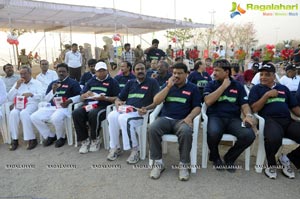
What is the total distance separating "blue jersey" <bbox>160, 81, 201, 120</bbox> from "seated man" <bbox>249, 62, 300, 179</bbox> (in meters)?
0.75

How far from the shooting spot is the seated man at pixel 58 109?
Answer: 4.40 meters

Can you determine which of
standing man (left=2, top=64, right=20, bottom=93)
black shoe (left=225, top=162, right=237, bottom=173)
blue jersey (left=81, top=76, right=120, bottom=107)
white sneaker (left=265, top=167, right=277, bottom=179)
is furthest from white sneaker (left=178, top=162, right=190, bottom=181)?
standing man (left=2, top=64, right=20, bottom=93)

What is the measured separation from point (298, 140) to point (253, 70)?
3.52m

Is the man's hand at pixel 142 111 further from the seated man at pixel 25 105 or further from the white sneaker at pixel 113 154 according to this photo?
the seated man at pixel 25 105

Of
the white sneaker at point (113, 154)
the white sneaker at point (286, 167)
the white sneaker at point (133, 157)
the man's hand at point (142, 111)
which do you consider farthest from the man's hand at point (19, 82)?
the white sneaker at point (286, 167)

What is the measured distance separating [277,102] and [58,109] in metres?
3.31

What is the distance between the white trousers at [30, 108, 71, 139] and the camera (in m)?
A: 4.35

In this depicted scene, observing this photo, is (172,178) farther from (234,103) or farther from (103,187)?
(234,103)

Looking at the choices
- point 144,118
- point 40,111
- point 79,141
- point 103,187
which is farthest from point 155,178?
point 40,111

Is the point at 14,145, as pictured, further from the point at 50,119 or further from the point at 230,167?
the point at 230,167

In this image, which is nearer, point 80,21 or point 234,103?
point 234,103

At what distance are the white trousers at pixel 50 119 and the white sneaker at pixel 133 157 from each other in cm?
137

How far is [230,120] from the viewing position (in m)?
3.54

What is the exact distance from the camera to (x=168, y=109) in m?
3.68
